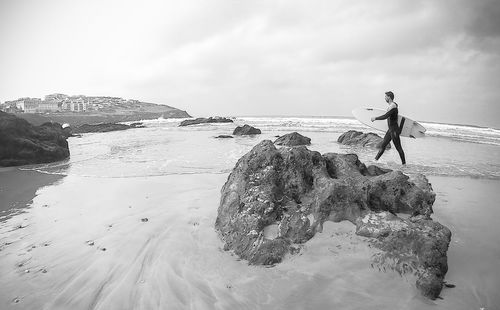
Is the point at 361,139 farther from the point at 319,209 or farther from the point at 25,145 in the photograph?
the point at 25,145

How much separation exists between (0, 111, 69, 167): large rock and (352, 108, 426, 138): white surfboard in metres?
13.5

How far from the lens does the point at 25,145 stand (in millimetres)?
12289

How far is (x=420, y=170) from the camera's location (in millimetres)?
8594

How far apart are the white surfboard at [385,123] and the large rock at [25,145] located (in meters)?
13.5

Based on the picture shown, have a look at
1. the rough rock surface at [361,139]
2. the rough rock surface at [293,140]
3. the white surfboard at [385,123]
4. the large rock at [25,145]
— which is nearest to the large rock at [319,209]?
the white surfboard at [385,123]

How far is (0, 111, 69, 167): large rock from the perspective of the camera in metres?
11.7

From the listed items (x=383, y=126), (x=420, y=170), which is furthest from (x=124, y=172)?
(x=383, y=126)

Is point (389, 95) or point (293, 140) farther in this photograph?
point (293, 140)

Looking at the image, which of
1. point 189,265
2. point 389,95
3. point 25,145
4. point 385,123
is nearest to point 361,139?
point 385,123

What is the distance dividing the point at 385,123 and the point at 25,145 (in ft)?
50.5

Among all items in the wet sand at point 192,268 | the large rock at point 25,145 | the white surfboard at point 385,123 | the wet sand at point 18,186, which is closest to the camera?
the wet sand at point 192,268

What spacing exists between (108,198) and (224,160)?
4.98 metres

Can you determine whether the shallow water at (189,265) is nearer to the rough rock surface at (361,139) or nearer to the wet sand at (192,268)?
the wet sand at (192,268)

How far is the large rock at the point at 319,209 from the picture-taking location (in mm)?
3029
